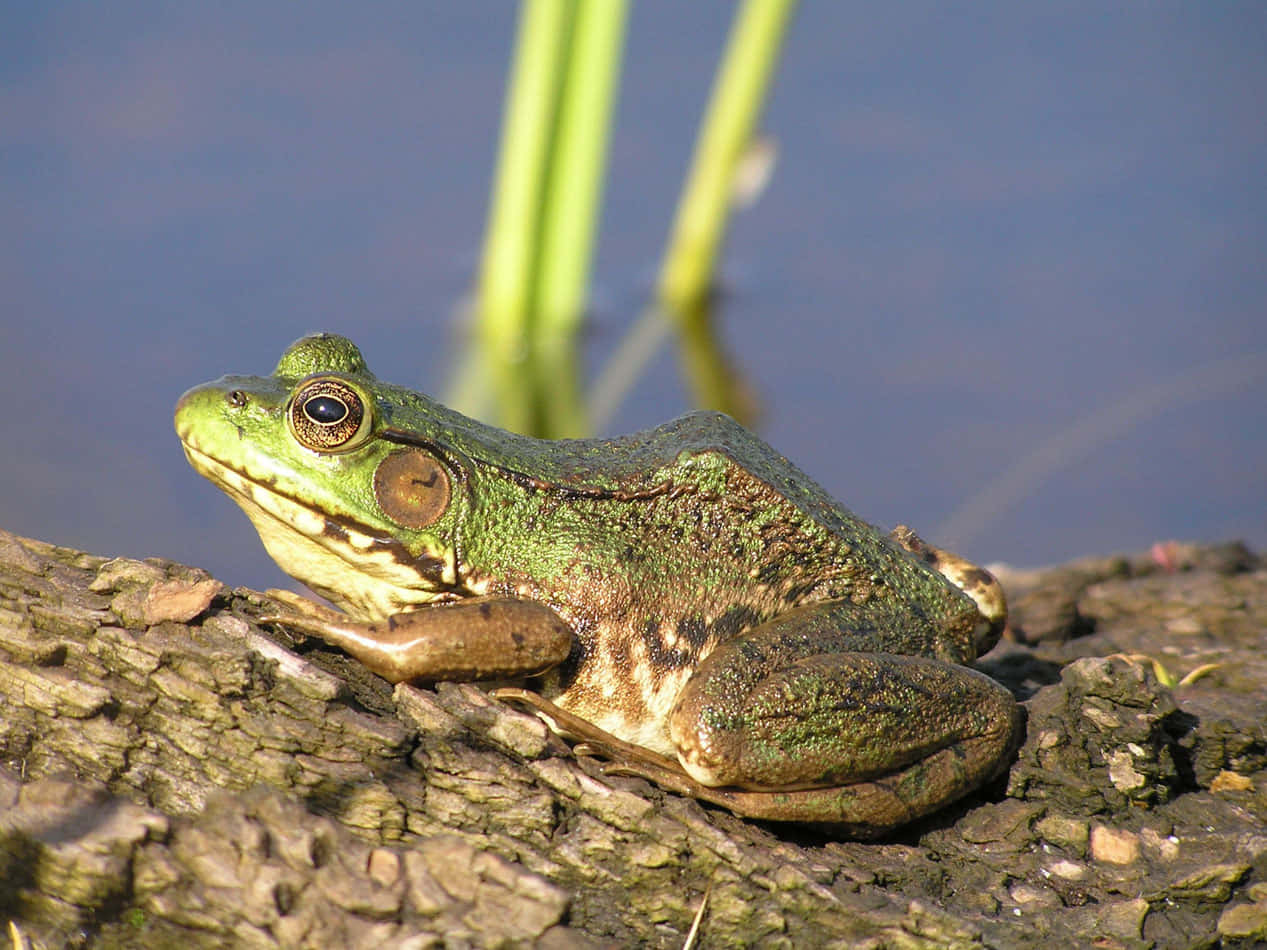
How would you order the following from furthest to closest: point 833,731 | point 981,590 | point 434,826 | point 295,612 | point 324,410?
point 981,590
point 324,410
point 295,612
point 833,731
point 434,826

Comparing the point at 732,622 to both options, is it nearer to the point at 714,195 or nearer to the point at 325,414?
the point at 325,414

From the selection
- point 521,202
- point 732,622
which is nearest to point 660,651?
point 732,622

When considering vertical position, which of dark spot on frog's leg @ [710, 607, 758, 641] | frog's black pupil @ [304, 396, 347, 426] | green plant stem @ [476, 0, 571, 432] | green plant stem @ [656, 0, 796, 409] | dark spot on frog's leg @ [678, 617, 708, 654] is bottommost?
dark spot on frog's leg @ [678, 617, 708, 654]

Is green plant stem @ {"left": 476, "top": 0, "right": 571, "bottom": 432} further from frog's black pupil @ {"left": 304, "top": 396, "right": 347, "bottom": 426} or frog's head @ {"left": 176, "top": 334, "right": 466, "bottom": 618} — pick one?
frog's black pupil @ {"left": 304, "top": 396, "right": 347, "bottom": 426}

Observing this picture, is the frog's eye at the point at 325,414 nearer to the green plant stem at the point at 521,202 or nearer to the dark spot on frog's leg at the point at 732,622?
the dark spot on frog's leg at the point at 732,622

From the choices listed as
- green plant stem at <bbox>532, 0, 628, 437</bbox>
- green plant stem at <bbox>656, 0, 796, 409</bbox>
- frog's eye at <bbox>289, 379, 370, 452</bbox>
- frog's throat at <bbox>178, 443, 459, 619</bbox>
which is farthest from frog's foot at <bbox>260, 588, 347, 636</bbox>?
green plant stem at <bbox>656, 0, 796, 409</bbox>

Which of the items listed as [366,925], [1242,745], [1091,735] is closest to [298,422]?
[366,925]

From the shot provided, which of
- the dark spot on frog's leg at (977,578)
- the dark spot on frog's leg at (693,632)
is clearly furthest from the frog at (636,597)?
the dark spot on frog's leg at (977,578)

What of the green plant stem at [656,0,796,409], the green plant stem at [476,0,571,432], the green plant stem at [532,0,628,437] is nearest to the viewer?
the green plant stem at [476,0,571,432]
